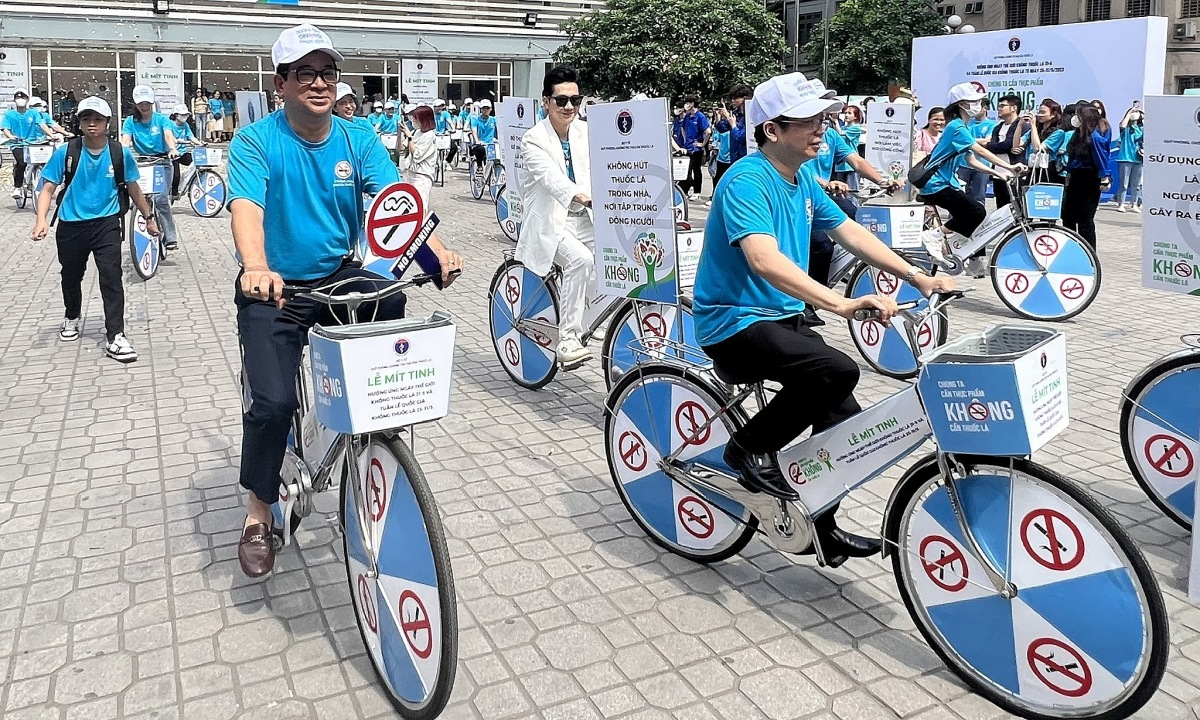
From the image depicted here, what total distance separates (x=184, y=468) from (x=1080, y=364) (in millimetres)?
5688

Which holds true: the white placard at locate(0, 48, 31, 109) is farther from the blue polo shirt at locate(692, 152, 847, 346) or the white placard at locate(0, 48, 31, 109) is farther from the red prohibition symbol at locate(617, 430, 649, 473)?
the blue polo shirt at locate(692, 152, 847, 346)

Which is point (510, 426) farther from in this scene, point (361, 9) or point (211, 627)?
point (361, 9)

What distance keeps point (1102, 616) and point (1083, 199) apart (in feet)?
30.5


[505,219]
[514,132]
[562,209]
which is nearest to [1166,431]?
[562,209]

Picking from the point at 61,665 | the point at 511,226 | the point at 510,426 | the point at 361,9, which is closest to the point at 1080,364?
the point at 510,426

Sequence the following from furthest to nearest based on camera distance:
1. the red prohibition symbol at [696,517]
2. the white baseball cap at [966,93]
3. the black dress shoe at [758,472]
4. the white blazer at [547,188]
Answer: the white baseball cap at [966,93], the white blazer at [547,188], the red prohibition symbol at [696,517], the black dress shoe at [758,472]

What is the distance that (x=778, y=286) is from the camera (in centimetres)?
320

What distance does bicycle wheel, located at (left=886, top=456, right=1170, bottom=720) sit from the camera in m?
2.67

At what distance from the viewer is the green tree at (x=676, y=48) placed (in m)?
35.2

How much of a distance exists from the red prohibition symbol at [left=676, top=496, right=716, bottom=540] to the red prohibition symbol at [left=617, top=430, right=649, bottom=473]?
23 centimetres

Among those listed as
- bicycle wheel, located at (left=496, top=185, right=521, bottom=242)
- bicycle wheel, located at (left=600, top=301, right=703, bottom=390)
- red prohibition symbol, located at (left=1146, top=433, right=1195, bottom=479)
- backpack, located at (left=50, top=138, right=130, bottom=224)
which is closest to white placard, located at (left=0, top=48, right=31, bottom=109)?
bicycle wheel, located at (left=496, top=185, right=521, bottom=242)

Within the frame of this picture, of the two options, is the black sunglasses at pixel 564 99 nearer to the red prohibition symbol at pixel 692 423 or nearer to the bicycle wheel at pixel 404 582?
the red prohibition symbol at pixel 692 423

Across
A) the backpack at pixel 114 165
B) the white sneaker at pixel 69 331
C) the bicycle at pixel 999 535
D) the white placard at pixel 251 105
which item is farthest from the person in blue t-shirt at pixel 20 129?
the bicycle at pixel 999 535

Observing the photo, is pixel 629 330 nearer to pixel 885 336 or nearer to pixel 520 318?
pixel 520 318
